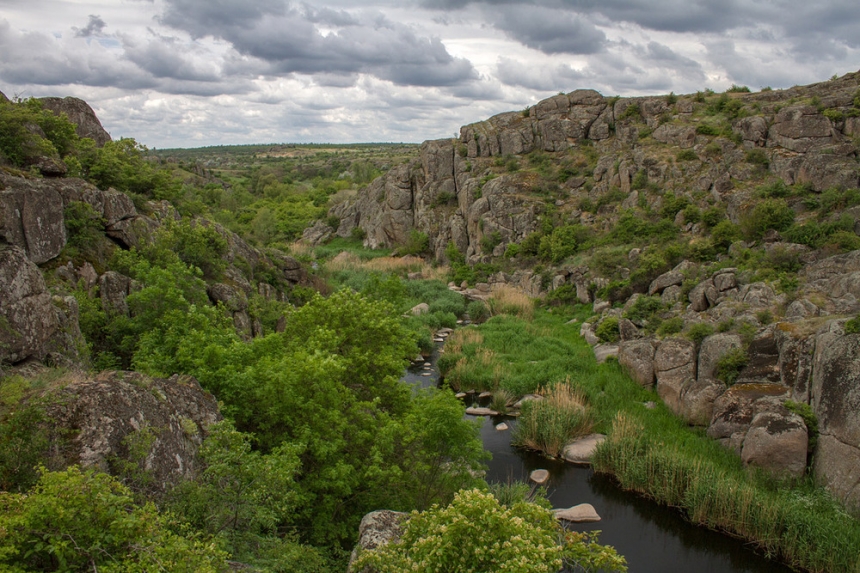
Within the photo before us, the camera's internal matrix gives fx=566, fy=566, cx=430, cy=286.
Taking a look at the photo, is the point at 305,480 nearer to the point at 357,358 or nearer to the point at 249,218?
the point at 357,358

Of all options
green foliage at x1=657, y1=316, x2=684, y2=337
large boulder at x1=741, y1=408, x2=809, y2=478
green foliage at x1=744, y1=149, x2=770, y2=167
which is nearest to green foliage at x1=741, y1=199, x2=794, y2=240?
green foliage at x1=744, y1=149, x2=770, y2=167

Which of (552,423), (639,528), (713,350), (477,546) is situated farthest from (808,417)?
(477,546)

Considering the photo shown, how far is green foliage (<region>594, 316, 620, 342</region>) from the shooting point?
1252 inches

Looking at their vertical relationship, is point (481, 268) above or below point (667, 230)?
below

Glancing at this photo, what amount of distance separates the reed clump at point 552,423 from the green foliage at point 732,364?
17.7 ft

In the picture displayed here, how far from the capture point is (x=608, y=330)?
1265 inches

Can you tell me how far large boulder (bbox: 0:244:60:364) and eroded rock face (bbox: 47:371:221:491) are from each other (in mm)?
3363

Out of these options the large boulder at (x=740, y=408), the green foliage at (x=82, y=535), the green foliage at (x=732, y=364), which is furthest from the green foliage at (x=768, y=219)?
the green foliage at (x=82, y=535)

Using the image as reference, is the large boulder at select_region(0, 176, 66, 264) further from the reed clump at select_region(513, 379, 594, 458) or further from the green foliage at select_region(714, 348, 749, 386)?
the green foliage at select_region(714, 348, 749, 386)

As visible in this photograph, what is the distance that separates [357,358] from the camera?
679 inches

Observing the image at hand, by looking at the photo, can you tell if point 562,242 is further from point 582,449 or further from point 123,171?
point 123,171

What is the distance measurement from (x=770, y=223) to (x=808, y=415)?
19.8 meters

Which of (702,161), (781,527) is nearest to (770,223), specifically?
(702,161)

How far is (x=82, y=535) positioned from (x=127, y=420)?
3261mm
